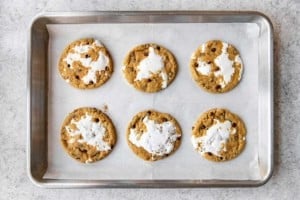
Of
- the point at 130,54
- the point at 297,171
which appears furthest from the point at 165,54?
the point at 297,171

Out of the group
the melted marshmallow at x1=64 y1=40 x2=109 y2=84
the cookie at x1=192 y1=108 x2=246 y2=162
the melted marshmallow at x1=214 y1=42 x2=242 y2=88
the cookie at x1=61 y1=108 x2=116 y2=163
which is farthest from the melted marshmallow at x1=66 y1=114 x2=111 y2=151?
the melted marshmallow at x1=214 y1=42 x2=242 y2=88

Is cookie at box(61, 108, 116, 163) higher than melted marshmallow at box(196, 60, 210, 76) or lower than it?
lower

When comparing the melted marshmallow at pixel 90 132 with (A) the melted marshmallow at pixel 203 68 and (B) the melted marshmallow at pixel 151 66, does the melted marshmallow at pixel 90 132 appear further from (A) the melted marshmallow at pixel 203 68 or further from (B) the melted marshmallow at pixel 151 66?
(A) the melted marshmallow at pixel 203 68

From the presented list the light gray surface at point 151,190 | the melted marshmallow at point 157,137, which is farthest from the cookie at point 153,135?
the light gray surface at point 151,190

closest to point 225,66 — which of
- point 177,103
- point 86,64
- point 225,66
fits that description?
point 225,66

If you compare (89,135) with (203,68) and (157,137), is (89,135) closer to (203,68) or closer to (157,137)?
(157,137)

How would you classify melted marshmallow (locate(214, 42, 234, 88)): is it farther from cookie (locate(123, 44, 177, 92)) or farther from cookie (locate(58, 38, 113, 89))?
cookie (locate(58, 38, 113, 89))
